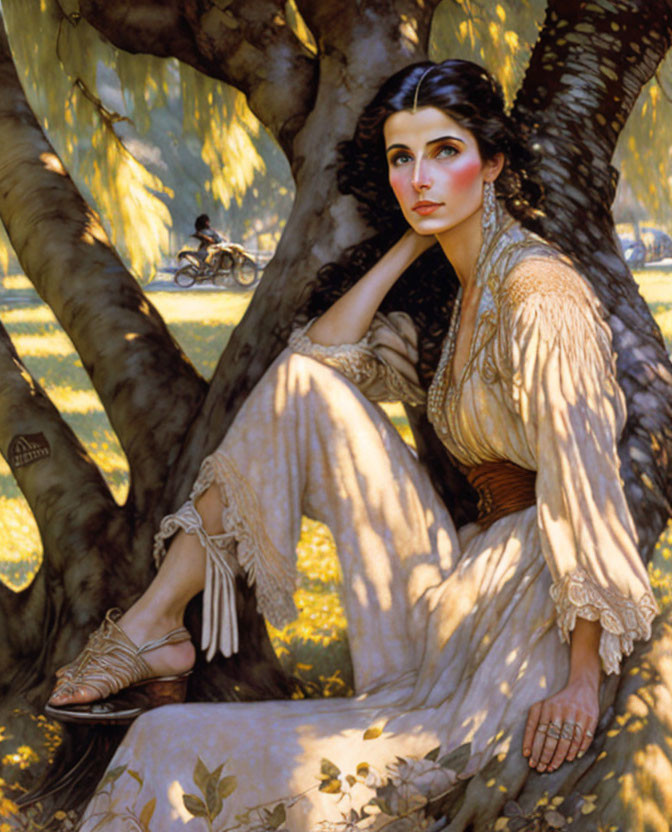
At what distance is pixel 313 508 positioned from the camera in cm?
208

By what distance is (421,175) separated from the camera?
6.44 feet

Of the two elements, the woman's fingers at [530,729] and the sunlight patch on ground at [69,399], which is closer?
the woman's fingers at [530,729]

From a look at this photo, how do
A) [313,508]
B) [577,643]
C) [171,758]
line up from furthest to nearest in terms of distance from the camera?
[313,508]
[171,758]
[577,643]

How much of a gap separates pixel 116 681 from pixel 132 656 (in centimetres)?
5

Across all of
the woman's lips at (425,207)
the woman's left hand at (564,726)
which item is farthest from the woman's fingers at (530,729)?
the woman's lips at (425,207)

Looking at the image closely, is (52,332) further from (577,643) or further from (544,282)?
(577,643)

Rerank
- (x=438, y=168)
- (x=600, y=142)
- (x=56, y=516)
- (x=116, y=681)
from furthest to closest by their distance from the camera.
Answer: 1. (x=56, y=516)
2. (x=600, y=142)
3. (x=116, y=681)
4. (x=438, y=168)

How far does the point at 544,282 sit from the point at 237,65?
0.83 metres

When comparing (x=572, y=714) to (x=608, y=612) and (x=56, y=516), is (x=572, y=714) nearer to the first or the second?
(x=608, y=612)

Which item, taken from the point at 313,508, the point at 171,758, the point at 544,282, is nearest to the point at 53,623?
the point at 171,758

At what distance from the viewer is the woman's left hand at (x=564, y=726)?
180 centimetres

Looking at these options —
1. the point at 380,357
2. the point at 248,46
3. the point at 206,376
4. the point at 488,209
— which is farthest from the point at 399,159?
the point at 206,376

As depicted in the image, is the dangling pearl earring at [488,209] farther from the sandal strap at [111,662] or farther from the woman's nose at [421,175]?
the sandal strap at [111,662]

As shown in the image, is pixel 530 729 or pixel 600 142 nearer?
pixel 530 729
